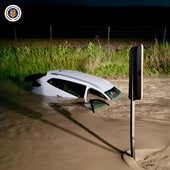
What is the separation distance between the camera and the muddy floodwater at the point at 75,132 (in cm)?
893

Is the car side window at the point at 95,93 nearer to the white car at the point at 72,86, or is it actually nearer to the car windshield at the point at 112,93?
the white car at the point at 72,86

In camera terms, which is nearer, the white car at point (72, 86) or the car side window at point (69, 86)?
the white car at point (72, 86)

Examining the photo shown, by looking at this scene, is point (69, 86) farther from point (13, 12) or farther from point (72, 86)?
point (13, 12)

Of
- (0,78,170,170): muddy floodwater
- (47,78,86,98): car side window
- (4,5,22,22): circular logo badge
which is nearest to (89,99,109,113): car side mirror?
(0,78,170,170): muddy floodwater

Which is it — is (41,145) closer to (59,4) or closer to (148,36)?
(148,36)

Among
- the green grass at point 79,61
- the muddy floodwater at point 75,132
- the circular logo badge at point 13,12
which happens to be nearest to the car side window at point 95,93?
the muddy floodwater at point 75,132

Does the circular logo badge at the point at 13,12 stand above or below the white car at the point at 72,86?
above

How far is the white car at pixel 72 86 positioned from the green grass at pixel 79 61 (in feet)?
12.5

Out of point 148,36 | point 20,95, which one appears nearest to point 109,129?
point 20,95

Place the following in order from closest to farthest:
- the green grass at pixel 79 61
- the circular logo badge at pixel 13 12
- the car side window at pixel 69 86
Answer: the car side window at pixel 69 86 → the circular logo badge at pixel 13 12 → the green grass at pixel 79 61

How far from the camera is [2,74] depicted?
55.8ft

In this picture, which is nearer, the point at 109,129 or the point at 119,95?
the point at 109,129

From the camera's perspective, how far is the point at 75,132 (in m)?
10.7

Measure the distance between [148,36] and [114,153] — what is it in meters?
18.1
